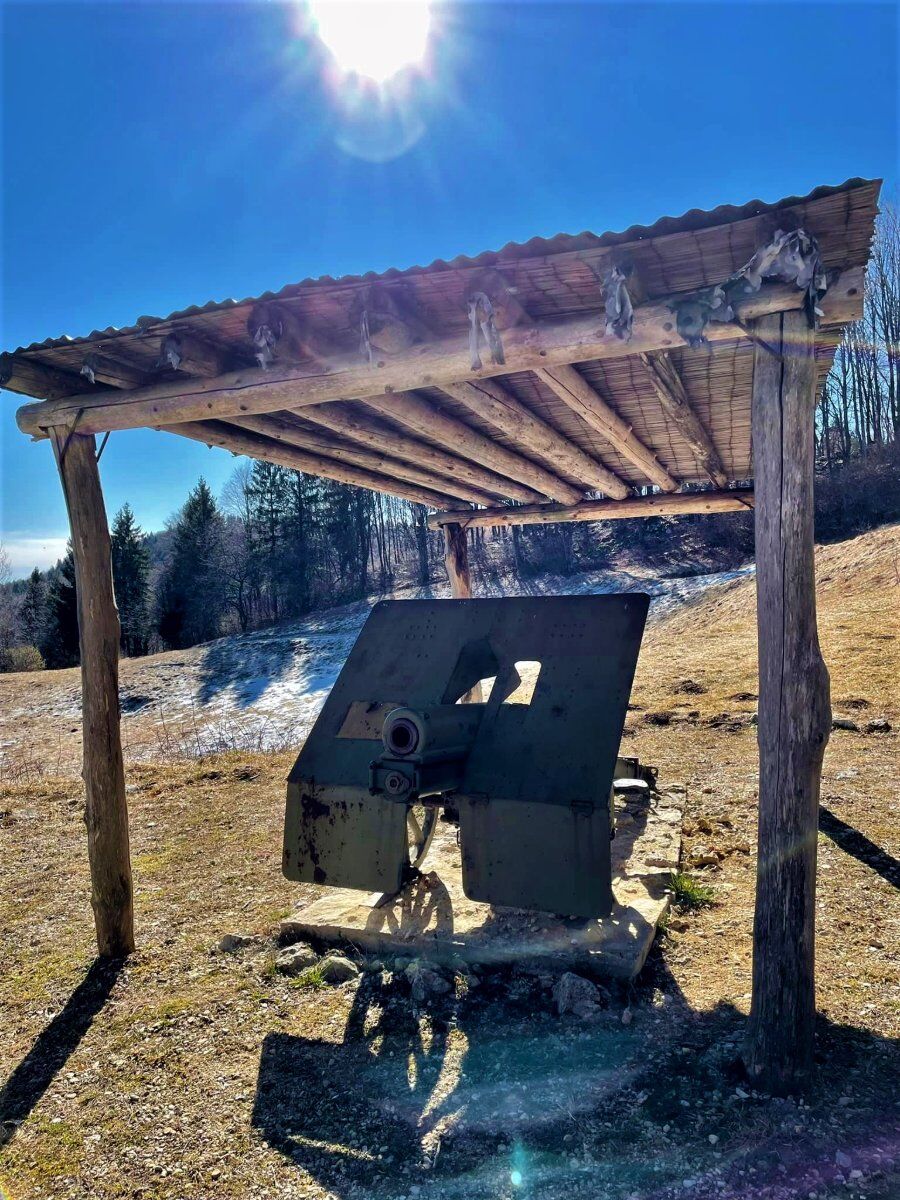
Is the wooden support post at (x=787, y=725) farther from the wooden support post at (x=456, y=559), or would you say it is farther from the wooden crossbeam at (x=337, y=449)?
the wooden support post at (x=456, y=559)

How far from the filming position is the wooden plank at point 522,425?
156 inches

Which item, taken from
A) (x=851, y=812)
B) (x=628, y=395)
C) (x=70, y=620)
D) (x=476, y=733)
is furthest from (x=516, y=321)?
(x=70, y=620)

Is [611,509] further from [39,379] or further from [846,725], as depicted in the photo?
[39,379]

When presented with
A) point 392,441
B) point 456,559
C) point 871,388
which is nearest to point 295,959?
point 392,441

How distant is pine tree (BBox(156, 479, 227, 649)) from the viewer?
110 ft

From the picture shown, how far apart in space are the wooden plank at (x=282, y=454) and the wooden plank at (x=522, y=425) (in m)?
1.41

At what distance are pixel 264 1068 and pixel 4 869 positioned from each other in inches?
146

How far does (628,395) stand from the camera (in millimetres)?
4426

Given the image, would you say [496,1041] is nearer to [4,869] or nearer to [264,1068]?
[264,1068]

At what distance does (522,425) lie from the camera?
179 inches

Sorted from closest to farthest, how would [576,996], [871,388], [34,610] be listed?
[576,996], [871,388], [34,610]

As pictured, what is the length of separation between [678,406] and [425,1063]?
366cm

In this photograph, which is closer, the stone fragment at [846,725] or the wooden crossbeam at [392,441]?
the wooden crossbeam at [392,441]

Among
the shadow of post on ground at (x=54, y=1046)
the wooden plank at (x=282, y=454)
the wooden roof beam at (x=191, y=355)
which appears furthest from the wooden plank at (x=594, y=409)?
the shadow of post on ground at (x=54, y=1046)
